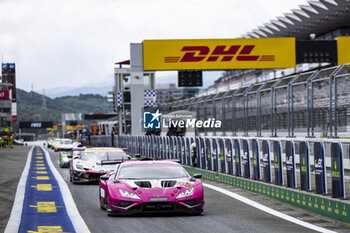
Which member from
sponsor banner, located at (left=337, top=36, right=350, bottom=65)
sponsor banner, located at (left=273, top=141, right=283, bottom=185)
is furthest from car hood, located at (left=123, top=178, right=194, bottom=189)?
sponsor banner, located at (left=337, top=36, right=350, bottom=65)

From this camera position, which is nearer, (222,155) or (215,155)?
(222,155)

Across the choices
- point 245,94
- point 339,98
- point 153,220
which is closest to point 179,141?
point 245,94

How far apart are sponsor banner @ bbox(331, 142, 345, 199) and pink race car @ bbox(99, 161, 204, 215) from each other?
2225 millimetres

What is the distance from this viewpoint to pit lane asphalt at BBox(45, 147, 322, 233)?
940 cm

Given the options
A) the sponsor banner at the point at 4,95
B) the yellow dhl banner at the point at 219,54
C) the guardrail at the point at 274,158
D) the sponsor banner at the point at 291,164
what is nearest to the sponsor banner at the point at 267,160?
the guardrail at the point at 274,158

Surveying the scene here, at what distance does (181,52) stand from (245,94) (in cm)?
1188

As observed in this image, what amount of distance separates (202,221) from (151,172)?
1775 millimetres

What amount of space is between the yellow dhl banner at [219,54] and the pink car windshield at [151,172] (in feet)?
78.5

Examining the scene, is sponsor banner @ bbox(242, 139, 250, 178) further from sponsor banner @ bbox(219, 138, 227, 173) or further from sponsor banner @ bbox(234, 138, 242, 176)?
sponsor banner @ bbox(219, 138, 227, 173)

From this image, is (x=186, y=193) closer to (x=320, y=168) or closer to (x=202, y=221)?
(x=202, y=221)

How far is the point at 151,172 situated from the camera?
464 inches

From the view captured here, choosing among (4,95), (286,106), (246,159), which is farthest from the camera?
(4,95)

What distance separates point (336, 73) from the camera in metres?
17.6

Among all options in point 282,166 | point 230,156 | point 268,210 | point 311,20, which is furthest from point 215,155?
point 311,20
